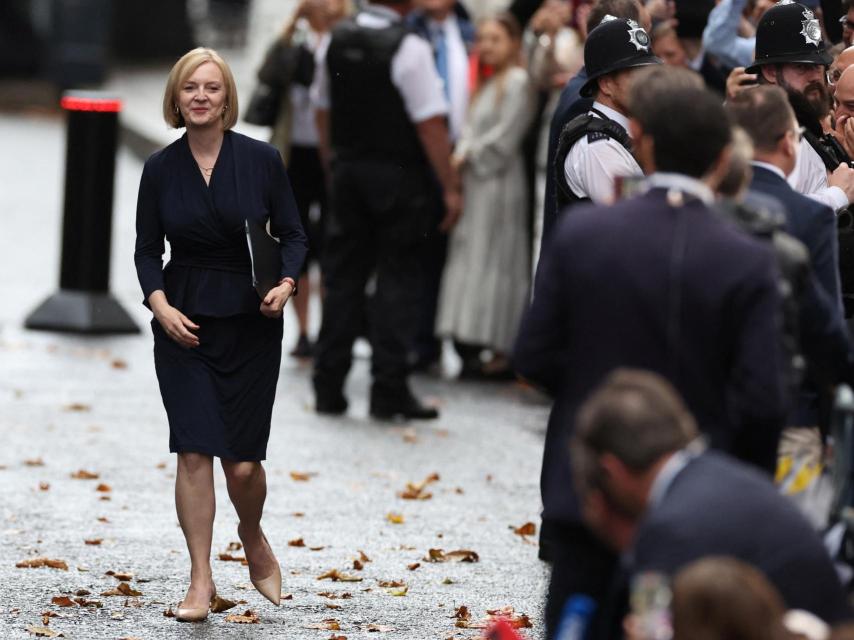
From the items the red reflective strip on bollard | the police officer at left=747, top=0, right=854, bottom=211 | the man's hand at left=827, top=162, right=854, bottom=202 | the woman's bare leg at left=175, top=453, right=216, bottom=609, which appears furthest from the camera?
the red reflective strip on bollard

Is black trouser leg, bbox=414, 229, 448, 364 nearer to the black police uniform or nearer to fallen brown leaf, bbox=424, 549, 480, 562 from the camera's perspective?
the black police uniform

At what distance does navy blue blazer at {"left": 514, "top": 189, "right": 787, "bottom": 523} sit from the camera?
435cm

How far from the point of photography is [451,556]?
792 centimetres

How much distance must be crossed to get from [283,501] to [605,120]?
282 centimetres

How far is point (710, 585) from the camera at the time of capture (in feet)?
11.5

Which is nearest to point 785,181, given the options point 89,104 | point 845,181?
point 845,181

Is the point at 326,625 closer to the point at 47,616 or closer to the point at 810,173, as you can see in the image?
the point at 47,616

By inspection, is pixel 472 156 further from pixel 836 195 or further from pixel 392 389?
pixel 836 195

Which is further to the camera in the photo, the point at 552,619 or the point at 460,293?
the point at 460,293

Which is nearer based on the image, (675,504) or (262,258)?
(675,504)

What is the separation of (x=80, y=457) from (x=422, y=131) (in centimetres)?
263

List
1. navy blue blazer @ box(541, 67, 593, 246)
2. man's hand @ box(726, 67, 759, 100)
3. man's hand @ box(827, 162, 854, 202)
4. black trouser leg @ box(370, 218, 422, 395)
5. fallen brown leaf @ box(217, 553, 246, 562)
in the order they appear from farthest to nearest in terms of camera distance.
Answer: black trouser leg @ box(370, 218, 422, 395), fallen brown leaf @ box(217, 553, 246, 562), man's hand @ box(726, 67, 759, 100), navy blue blazer @ box(541, 67, 593, 246), man's hand @ box(827, 162, 854, 202)

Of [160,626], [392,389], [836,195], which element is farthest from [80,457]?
[836,195]

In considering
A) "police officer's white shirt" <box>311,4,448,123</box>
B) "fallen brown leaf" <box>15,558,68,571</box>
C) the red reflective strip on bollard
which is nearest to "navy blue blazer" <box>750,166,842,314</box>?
"fallen brown leaf" <box>15,558,68,571</box>
